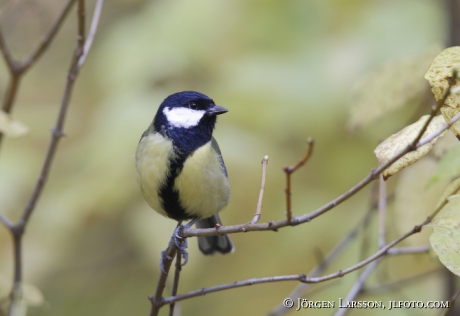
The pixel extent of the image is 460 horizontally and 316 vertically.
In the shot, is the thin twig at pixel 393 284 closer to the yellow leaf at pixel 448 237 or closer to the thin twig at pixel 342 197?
the yellow leaf at pixel 448 237

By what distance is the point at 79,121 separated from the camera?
A: 2979 millimetres

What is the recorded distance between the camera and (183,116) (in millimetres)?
2258

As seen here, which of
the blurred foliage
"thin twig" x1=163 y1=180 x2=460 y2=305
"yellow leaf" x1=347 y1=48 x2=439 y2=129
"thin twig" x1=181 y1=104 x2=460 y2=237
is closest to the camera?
"thin twig" x1=181 y1=104 x2=460 y2=237

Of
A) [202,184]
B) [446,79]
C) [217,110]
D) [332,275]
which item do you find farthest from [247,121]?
[446,79]

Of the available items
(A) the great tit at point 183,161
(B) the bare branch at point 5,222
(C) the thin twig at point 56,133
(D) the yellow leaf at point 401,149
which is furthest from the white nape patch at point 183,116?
(D) the yellow leaf at point 401,149

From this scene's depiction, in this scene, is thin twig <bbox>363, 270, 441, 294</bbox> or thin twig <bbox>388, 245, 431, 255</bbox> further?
thin twig <bbox>363, 270, 441, 294</bbox>

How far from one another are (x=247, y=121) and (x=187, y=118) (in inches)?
10.9

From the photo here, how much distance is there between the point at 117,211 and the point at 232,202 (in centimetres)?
53

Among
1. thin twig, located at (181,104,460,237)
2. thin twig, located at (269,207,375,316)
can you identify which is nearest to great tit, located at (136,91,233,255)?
thin twig, located at (269,207,375,316)

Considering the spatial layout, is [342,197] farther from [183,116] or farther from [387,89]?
[183,116]

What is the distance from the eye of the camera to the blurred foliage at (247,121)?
2.21 m

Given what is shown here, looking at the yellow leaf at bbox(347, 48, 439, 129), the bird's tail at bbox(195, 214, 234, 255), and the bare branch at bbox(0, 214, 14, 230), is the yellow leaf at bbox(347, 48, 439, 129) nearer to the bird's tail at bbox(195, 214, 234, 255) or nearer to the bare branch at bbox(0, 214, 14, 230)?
the bird's tail at bbox(195, 214, 234, 255)

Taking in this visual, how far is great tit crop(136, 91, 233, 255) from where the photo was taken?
2012 mm

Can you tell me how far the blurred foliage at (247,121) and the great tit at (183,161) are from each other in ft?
0.28
